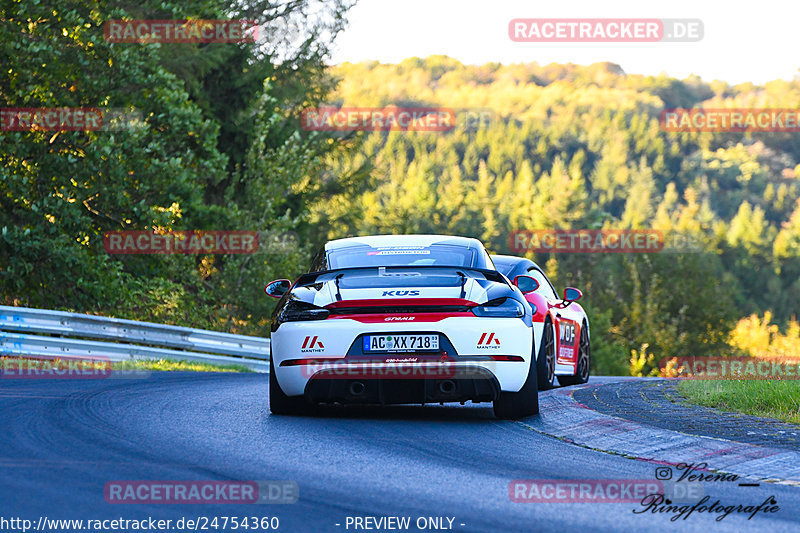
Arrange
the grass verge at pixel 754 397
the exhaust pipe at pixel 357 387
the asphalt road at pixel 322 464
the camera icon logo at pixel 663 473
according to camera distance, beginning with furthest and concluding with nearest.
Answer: the grass verge at pixel 754 397
the exhaust pipe at pixel 357 387
the camera icon logo at pixel 663 473
the asphalt road at pixel 322 464

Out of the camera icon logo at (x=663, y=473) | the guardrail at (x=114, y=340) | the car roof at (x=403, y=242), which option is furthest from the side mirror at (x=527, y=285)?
the guardrail at (x=114, y=340)

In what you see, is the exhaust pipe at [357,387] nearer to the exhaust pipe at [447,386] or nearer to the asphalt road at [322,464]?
the asphalt road at [322,464]

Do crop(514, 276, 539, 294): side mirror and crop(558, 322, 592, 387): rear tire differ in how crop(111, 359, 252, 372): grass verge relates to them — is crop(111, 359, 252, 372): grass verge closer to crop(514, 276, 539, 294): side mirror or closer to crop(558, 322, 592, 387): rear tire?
crop(558, 322, 592, 387): rear tire

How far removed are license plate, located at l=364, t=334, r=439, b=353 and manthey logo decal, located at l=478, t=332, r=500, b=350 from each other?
1.08 feet

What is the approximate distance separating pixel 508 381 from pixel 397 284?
1.12 m

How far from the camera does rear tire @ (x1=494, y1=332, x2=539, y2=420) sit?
8.51 m

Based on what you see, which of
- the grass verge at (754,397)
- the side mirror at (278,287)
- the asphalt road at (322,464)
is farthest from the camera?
the side mirror at (278,287)

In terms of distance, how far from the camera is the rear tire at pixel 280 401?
8.58 m

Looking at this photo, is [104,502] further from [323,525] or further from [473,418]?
[473,418]

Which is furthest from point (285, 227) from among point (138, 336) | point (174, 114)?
point (138, 336)

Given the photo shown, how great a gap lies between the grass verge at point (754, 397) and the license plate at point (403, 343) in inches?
116

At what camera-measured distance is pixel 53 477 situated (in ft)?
18.0

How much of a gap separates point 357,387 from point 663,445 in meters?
2.28

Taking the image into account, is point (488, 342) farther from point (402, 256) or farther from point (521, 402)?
point (402, 256)
